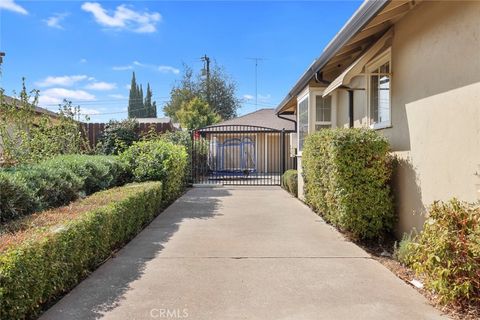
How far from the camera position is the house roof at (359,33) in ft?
16.6

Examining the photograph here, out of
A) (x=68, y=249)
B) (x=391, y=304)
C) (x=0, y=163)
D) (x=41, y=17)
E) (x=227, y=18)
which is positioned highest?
(x=227, y=18)

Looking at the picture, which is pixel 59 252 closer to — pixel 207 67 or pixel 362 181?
pixel 362 181

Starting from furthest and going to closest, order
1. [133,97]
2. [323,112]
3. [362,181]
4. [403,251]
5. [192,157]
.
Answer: [133,97] → [192,157] → [323,112] → [362,181] → [403,251]

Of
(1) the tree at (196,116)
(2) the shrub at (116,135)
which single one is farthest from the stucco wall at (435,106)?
(1) the tree at (196,116)

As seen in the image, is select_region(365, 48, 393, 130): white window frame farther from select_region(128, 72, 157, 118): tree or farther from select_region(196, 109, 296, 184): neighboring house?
select_region(128, 72, 157, 118): tree

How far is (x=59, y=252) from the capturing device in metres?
3.78

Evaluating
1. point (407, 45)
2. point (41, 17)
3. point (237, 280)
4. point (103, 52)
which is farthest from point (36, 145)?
point (103, 52)

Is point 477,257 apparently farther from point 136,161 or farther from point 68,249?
point 136,161

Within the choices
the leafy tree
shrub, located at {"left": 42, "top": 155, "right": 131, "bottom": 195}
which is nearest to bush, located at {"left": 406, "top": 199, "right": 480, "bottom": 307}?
shrub, located at {"left": 42, "top": 155, "right": 131, "bottom": 195}

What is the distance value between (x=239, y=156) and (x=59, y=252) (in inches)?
731

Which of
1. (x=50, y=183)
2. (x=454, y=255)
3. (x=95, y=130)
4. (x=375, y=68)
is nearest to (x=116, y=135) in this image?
(x=95, y=130)

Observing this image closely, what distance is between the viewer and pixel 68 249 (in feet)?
13.2

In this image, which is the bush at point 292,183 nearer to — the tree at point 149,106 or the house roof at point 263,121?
the house roof at point 263,121

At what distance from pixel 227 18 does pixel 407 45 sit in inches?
330
